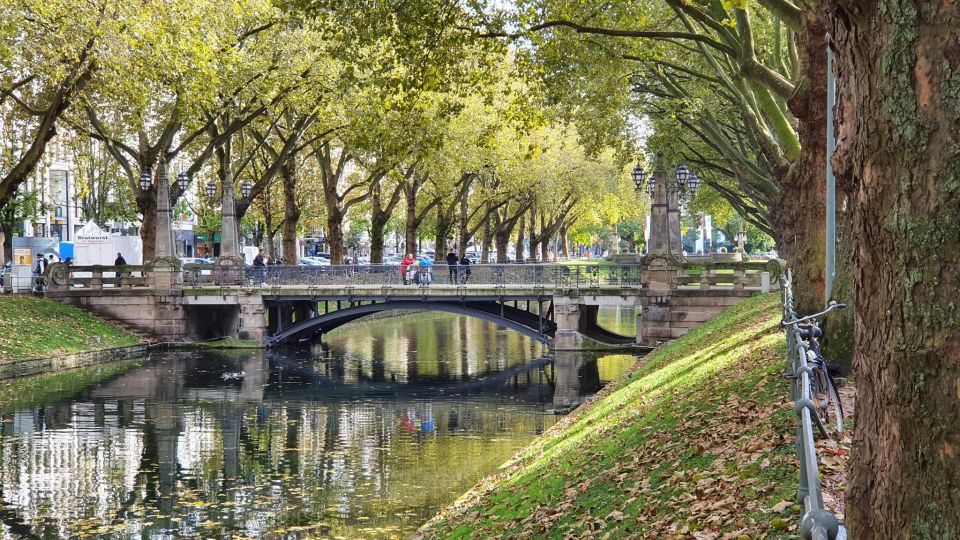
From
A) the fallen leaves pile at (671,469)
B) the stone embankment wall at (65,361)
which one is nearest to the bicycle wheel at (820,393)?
the fallen leaves pile at (671,469)

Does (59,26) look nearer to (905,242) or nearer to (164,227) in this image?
(164,227)

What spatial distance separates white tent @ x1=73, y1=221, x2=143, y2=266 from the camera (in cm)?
4762

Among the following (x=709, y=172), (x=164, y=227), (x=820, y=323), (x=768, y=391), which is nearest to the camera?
(x=768, y=391)

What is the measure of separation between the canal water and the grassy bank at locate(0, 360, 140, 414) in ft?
1.80

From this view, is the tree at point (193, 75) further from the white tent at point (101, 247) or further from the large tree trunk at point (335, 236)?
the white tent at point (101, 247)

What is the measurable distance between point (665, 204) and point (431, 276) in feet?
32.2

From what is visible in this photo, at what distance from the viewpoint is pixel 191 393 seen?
28516 mm

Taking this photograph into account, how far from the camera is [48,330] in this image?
34.8 metres

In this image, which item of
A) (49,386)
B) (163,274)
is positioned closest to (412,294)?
(163,274)

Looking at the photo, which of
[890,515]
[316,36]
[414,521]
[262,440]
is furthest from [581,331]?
[890,515]

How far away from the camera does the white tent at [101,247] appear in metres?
47.6

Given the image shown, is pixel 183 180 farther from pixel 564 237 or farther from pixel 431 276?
pixel 564 237

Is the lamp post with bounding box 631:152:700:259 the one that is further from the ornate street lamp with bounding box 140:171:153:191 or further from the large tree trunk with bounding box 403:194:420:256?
the ornate street lamp with bounding box 140:171:153:191

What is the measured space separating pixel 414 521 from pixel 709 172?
33184mm
